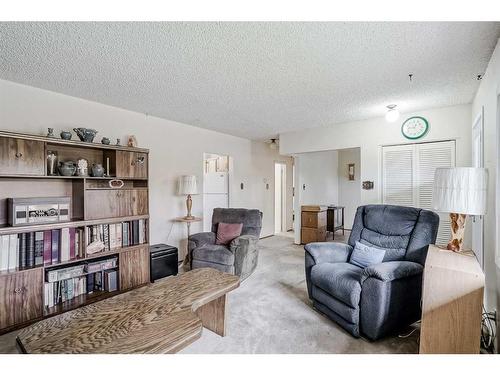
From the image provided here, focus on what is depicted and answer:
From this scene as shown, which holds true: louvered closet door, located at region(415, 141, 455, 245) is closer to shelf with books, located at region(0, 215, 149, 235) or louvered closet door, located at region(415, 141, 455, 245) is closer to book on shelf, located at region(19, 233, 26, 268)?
shelf with books, located at region(0, 215, 149, 235)

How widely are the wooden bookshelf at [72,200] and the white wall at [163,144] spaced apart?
37cm

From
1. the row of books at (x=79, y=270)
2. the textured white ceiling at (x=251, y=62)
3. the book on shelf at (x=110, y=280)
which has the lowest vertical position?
the book on shelf at (x=110, y=280)

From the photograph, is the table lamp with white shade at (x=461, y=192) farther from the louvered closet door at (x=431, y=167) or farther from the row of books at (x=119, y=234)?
the row of books at (x=119, y=234)

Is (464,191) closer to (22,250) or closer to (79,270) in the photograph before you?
(79,270)

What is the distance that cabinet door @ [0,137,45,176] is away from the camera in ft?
7.05

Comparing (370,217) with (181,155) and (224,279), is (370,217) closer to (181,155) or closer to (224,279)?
(224,279)

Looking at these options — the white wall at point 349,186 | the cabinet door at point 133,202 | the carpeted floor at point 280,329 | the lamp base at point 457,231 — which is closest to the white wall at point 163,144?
the cabinet door at point 133,202

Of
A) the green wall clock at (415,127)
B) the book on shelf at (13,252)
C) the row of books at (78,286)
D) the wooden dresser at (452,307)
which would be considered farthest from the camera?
the green wall clock at (415,127)

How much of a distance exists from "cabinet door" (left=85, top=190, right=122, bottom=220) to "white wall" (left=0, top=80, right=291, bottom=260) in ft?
2.69

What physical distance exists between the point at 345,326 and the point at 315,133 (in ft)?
11.1

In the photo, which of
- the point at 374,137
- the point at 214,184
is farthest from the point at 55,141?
the point at 374,137

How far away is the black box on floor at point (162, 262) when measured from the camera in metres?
3.17

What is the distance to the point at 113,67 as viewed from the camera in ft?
7.02
